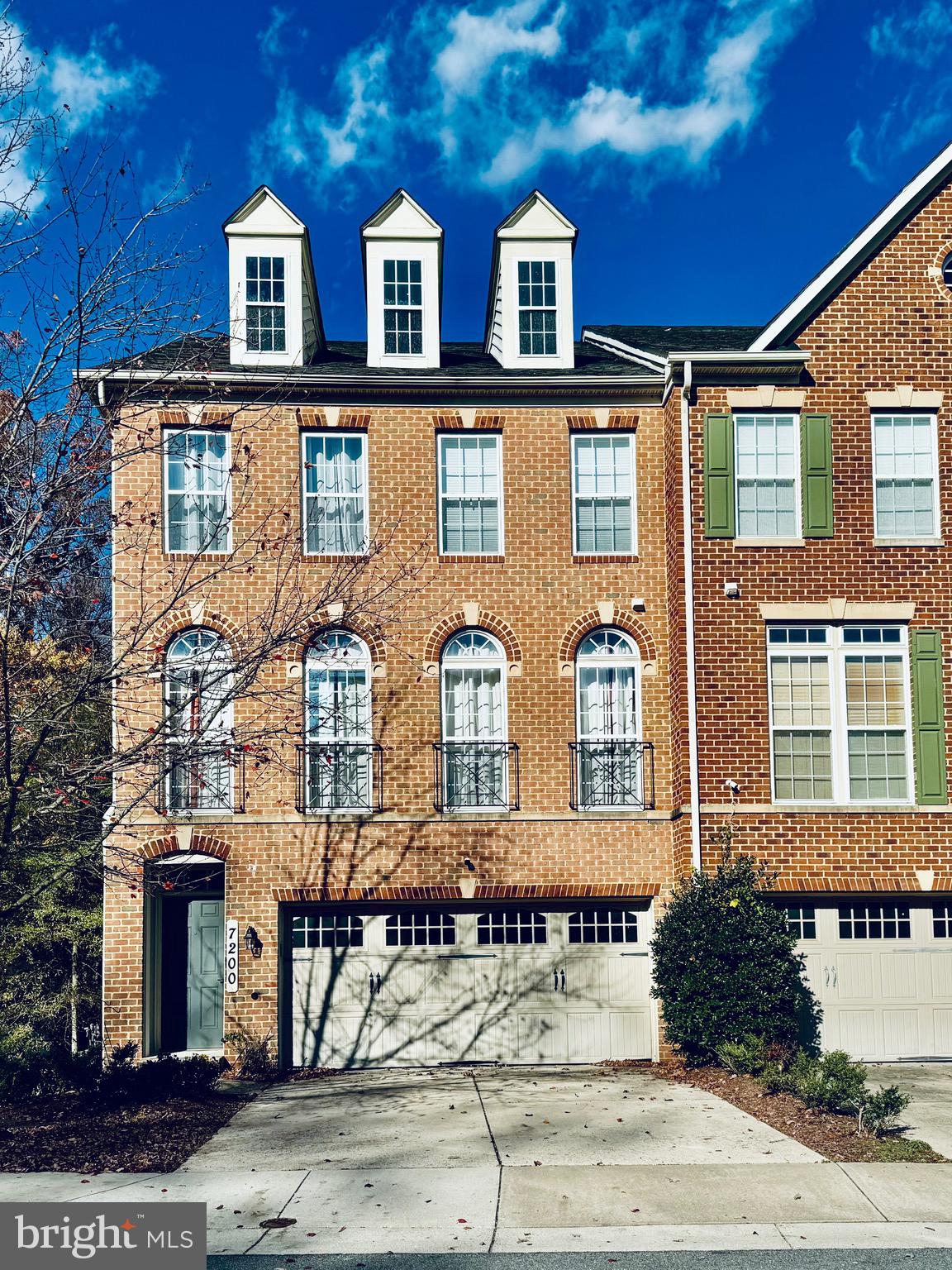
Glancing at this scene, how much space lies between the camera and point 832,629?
1914 cm

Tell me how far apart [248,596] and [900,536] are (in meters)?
9.59

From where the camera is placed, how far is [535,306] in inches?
837

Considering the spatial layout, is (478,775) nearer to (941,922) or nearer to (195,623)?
(195,623)

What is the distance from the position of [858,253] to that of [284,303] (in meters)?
8.61

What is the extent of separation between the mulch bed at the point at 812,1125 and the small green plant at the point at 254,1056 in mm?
5689

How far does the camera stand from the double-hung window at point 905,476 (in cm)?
1941

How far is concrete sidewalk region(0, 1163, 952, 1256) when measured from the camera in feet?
34.3

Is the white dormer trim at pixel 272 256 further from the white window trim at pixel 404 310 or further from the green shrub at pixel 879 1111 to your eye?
the green shrub at pixel 879 1111

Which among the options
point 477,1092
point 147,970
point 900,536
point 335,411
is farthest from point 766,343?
point 147,970

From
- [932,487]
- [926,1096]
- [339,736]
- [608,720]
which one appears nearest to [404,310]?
[339,736]

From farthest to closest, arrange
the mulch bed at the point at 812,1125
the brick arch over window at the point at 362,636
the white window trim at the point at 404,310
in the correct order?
the white window trim at the point at 404,310, the brick arch over window at the point at 362,636, the mulch bed at the point at 812,1125

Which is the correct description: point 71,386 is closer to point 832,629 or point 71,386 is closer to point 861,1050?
point 832,629

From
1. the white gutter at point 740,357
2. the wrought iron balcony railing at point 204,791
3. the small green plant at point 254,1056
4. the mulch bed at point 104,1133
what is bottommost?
the small green plant at point 254,1056

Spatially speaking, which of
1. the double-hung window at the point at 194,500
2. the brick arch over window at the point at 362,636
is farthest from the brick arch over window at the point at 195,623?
the brick arch over window at the point at 362,636
